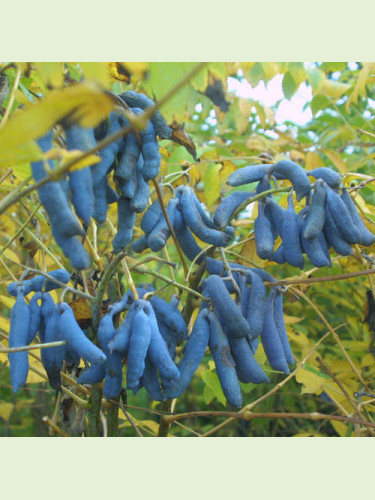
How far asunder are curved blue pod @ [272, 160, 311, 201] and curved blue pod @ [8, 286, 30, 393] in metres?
0.76

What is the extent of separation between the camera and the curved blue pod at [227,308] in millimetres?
1463

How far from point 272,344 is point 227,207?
0.40 metres

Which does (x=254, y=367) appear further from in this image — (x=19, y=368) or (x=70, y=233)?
(x=70, y=233)

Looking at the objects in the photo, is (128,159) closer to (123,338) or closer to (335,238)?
(123,338)

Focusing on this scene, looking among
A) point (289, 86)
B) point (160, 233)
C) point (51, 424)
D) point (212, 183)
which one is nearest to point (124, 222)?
point (160, 233)

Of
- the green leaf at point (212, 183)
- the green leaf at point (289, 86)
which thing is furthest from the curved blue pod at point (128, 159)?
the green leaf at point (289, 86)

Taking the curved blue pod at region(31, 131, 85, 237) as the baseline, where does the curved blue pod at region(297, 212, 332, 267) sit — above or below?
below

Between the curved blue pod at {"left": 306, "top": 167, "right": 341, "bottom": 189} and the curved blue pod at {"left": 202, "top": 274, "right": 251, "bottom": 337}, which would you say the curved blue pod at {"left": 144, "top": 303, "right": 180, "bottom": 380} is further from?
the curved blue pod at {"left": 306, "top": 167, "right": 341, "bottom": 189}

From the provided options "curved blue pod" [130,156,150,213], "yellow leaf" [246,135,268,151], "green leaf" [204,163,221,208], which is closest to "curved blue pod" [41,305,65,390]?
"curved blue pod" [130,156,150,213]

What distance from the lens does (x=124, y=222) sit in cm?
135

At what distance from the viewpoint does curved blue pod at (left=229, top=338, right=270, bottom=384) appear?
4.88ft

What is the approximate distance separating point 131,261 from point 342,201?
977 millimetres

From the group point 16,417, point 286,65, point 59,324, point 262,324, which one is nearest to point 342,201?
point 262,324

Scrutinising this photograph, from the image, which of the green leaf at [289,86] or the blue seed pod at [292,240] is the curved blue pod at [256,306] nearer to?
the blue seed pod at [292,240]
